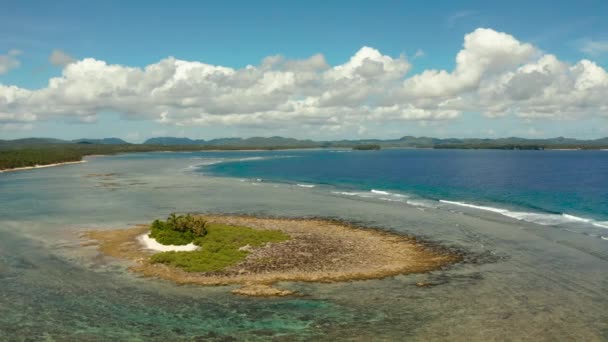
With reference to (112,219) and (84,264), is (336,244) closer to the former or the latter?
(84,264)

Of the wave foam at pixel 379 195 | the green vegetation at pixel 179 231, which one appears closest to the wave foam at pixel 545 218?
the wave foam at pixel 379 195


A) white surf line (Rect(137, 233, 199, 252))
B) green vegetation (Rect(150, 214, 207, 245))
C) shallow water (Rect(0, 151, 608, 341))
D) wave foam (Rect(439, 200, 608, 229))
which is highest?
green vegetation (Rect(150, 214, 207, 245))

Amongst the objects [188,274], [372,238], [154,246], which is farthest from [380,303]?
[154,246]

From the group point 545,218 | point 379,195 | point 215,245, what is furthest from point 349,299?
point 379,195

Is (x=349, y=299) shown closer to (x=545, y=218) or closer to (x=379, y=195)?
(x=545, y=218)

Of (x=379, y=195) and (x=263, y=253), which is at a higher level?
(x=379, y=195)

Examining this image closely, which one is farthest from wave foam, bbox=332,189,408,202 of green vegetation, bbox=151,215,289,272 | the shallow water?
green vegetation, bbox=151,215,289,272

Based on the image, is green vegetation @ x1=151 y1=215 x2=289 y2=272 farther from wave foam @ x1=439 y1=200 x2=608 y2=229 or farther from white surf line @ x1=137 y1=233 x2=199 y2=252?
wave foam @ x1=439 y1=200 x2=608 y2=229
